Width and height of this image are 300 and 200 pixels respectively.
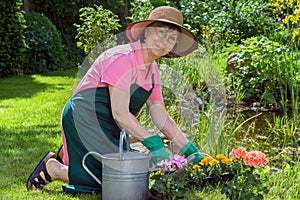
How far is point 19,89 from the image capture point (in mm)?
6852

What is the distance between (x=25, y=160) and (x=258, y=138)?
1.68 m

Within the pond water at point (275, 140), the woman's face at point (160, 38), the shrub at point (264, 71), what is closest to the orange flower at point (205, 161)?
the woman's face at point (160, 38)

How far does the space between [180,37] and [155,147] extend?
0.58m

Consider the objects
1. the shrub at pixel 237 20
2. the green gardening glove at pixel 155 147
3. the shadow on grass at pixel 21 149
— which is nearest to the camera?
the green gardening glove at pixel 155 147

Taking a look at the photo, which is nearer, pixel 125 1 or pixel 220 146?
pixel 220 146

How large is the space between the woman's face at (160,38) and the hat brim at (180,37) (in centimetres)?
4

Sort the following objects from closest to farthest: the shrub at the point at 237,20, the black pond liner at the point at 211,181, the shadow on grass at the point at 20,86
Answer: the black pond liner at the point at 211,181
the shadow on grass at the point at 20,86
the shrub at the point at 237,20

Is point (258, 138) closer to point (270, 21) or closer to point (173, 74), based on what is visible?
point (173, 74)

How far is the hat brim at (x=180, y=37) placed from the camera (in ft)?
8.90

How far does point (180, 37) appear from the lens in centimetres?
285

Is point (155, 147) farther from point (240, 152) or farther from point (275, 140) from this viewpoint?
point (275, 140)

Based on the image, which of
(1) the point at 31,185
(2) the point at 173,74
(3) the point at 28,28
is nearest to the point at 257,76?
(2) the point at 173,74

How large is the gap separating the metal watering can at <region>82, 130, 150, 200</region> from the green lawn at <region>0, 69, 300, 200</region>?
8.9 inches

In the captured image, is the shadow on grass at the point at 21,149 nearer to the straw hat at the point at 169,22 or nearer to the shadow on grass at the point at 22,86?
the straw hat at the point at 169,22
